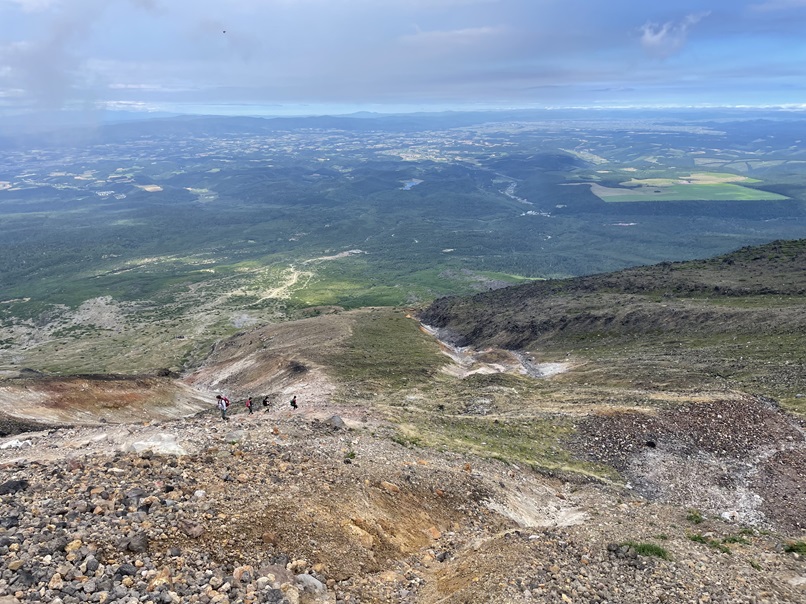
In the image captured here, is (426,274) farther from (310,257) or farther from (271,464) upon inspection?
(271,464)

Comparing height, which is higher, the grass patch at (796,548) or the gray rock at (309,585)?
the gray rock at (309,585)

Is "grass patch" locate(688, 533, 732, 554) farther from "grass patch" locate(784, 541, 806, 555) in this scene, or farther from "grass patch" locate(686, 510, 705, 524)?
"grass patch" locate(686, 510, 705, 524)

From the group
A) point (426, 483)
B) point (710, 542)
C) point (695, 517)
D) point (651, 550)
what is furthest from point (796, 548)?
point (426, 483)

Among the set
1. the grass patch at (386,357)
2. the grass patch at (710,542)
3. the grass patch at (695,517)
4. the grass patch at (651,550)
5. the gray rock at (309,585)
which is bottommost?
the grass patch at (386,357)

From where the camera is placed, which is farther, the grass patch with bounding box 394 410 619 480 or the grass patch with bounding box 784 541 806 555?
the grass patch with bounding box 394 410 619 480

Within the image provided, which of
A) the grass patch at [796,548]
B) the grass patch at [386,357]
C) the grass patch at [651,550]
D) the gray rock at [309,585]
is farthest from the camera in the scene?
the grass patch at [386,357]

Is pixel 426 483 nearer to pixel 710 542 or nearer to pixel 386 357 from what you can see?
pixel 710 542

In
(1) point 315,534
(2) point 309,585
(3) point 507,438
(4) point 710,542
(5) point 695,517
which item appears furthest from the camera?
(3) point 507,438

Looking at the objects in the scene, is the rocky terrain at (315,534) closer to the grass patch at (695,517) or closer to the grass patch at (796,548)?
the grass patch at (695,517)

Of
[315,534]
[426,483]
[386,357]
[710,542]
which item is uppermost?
[315,534]

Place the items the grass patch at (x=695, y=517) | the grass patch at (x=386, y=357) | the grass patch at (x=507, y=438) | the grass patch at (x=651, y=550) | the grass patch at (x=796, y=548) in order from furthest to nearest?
the grass patch at (x=386, y=357) < the grass patch at (x=507, y=438) < the grass patch at (x=695, y=517) < the grass patch at (x=796, y=548) < the grass patch at (x=651, y=550)

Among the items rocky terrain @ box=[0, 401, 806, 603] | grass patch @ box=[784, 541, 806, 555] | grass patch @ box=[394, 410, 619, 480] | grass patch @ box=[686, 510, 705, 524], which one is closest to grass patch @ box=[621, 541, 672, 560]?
rocky terrain @ box=[0, 401, 806, 603]

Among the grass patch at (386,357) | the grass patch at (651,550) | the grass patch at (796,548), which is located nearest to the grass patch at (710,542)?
the grass patch at (796,548)
